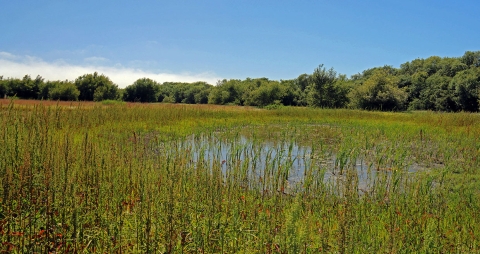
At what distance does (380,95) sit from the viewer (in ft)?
131

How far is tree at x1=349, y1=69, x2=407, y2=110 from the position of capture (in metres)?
40.3

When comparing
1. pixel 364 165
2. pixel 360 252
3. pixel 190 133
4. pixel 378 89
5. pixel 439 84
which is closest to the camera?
pixel 360 252

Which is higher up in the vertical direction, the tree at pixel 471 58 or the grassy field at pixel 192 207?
the tree at pixel 471 58

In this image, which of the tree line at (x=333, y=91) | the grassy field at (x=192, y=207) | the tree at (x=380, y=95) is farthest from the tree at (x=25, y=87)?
the grassy field at (x=192, y=207)

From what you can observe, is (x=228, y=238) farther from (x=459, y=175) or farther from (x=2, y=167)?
(x=459, y=175)

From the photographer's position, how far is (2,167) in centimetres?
326

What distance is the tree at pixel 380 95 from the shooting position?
4031cm

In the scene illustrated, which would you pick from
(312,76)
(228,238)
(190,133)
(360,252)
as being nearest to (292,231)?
(228,238)

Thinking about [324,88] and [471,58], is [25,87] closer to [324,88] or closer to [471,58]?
[324,88]

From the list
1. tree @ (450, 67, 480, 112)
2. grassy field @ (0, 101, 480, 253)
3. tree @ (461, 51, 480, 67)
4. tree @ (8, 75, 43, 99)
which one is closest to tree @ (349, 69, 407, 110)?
tree @ (450, 67, 480, 112)

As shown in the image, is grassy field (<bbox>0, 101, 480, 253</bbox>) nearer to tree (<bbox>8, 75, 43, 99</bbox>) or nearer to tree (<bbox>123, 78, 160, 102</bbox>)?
tree (<bbox>8, 75, 43, 99</bbox>)

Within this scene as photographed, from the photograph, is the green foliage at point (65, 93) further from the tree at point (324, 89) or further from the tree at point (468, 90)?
the tree at point (468, 90)

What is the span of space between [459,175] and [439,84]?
56.7 metres

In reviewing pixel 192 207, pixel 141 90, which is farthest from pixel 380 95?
pixel 141 90
